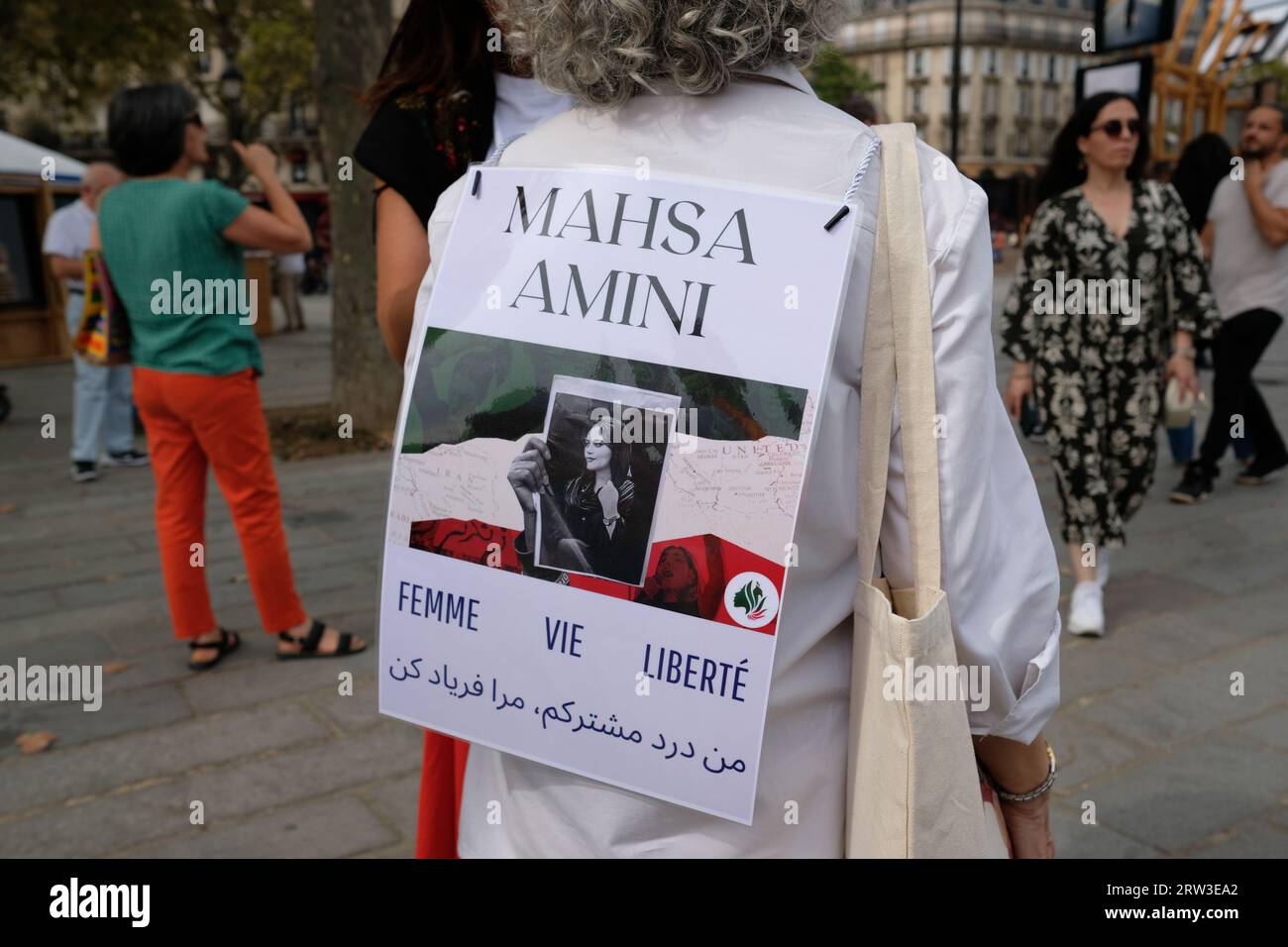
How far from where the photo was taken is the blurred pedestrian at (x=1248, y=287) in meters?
6.45

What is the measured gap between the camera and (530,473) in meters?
1.26

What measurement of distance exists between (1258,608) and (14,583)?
5.33 metres

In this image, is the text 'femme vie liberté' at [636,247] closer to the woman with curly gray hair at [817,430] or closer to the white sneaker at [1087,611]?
the woman with curly gray hair at [817,430]

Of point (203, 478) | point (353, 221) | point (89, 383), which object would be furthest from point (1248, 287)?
point (89, 383)

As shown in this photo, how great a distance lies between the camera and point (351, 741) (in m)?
3.68

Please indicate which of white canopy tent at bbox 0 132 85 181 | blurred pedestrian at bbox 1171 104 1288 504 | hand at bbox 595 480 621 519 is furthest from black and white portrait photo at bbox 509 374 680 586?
white canopy tent at bbox 0 132 85 181

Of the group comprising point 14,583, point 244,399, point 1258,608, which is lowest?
point 14,583

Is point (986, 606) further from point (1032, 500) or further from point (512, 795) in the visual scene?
point (512, 795)

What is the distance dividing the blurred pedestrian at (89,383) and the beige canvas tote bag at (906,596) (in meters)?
6.57

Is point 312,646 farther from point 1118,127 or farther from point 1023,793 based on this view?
point 1118,127

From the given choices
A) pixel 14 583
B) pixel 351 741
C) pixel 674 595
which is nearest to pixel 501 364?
pixel 674 595

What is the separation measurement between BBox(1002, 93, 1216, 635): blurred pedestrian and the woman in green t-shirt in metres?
2.77

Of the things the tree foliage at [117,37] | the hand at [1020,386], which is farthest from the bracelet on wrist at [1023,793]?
the tree foliage at [117,37]

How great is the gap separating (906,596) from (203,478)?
11.5ft
